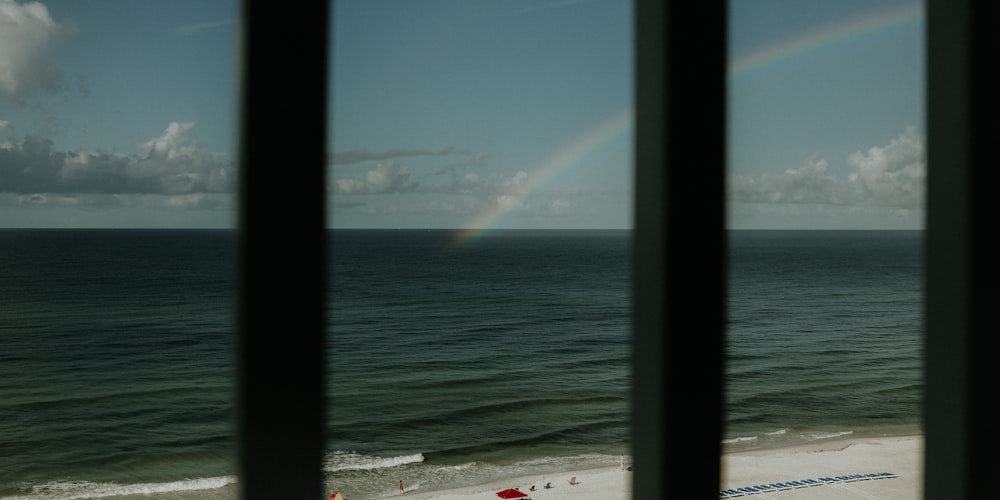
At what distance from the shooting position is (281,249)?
815mm

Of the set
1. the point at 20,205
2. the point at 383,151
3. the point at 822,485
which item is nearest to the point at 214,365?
the point at 822,485

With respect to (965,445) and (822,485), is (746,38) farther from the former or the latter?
(965,445)

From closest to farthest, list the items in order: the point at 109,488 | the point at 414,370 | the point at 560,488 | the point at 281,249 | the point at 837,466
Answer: the point at 281,249 < the point at 560,488 < the point at 837,466 < the point at 109,488 < the point at 414,370

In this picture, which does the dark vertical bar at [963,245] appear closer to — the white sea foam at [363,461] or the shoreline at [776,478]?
the shoreline at [776,478]

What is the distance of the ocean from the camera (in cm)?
2162

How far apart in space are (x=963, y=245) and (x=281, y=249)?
1.04 metres

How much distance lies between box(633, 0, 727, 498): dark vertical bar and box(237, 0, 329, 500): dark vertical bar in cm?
43

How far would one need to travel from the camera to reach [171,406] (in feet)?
87.2

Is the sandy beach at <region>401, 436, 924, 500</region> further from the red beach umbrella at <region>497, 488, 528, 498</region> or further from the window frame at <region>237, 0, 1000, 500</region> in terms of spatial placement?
the window frame at <region>237, 0, 1000, 500</region>

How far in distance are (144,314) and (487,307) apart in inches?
685

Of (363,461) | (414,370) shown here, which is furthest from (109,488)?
(414,370)

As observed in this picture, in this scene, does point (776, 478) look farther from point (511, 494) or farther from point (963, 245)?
point (963, 245)

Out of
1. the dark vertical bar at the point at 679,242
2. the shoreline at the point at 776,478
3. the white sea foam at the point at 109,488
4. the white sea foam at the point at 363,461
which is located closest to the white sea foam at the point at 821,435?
the shoreline at the point at 776,478

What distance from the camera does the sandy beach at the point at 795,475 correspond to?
16641 millimetres
